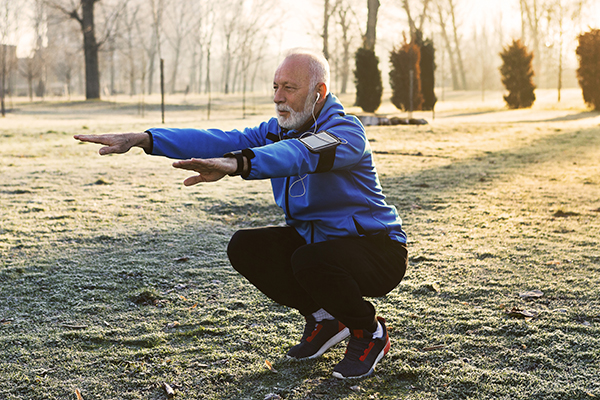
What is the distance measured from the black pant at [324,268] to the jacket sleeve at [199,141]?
0.45 metres

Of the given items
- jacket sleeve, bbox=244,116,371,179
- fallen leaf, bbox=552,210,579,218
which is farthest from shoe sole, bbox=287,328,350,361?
fallen leaf, bbox=552,210,579,218

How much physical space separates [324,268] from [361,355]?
0.48 meters

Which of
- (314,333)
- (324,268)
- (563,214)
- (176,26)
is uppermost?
(176,26)

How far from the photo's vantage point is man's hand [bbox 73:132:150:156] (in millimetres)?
2216

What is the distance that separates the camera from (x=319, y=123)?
8.17ft

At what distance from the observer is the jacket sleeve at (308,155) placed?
6.36ft

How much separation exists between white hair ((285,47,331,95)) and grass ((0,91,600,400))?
4.47ft

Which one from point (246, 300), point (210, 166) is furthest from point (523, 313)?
point (210, 166)

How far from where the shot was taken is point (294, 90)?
2.48m

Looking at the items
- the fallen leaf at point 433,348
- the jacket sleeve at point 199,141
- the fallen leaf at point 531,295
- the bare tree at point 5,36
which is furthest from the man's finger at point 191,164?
the bare tree at point 5,36

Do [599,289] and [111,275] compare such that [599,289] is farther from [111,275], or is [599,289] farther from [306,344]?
[111,275]

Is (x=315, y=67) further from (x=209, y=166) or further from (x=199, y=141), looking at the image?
(x=209, y=166)

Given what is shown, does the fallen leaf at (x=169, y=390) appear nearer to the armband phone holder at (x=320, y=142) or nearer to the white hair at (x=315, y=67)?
the armband phone holder at (x=320, y=142)

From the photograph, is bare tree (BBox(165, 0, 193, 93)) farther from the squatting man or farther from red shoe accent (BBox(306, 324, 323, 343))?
red shoe accent (BBox(306, 324, 323, 343))
